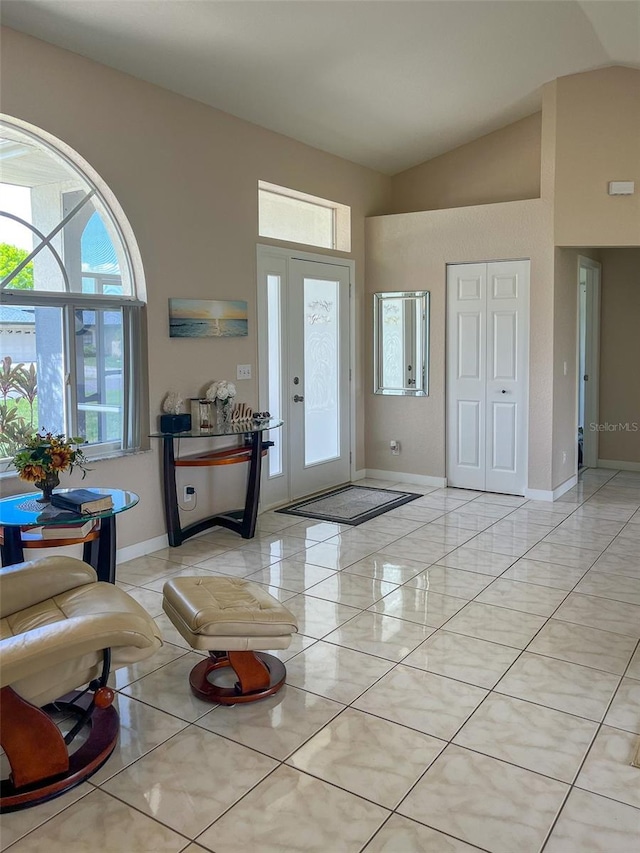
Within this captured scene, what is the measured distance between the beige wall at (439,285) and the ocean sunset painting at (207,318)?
77.9 inches

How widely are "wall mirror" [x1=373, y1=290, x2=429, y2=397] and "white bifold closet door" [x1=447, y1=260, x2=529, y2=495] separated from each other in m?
0.25

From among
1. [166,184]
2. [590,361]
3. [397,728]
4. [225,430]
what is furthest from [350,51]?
[590,361]

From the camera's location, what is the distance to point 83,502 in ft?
11.1

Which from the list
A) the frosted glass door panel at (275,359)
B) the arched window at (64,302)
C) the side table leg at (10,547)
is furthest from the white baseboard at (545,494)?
the side table leg at (10,547)

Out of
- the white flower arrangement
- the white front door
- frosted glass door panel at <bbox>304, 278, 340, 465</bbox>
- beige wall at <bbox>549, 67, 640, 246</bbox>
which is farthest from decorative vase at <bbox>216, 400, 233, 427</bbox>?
beige wall at <bbox>549, 67, 640, 246</bbox>

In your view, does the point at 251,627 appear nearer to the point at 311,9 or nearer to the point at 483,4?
the point at 311,9

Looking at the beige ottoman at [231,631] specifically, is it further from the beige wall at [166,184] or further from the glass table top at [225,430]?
the glass table top at [225,430]

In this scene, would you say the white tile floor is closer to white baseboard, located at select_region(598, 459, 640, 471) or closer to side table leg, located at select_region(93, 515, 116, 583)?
side table leg, located at select_region(93, 515, 116, 583)

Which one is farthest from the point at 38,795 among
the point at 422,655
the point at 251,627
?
the point at 422,655

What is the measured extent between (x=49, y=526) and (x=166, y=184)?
2602 millimetres

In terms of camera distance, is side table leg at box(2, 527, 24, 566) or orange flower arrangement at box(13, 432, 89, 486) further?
orange flower arrangement at box(13, 432, 89, 486)

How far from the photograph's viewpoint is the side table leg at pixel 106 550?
346 centimetres

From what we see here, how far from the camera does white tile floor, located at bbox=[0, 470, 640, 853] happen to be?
217 centimetres

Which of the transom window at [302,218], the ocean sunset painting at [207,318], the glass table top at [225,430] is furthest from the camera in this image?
the transom window at [302,218]
